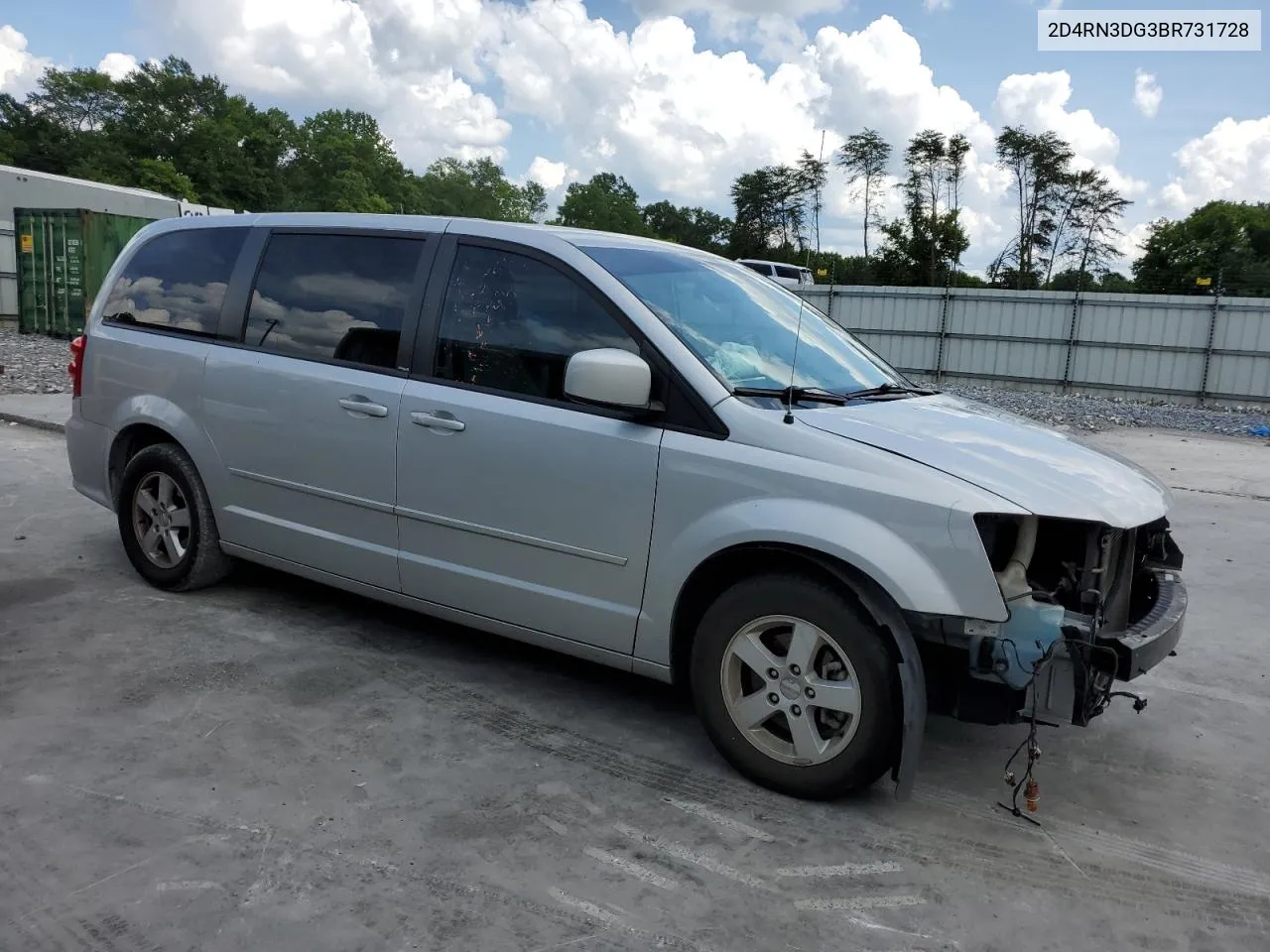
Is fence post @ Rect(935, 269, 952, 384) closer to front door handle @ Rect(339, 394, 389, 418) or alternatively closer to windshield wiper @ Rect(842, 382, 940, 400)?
windshield wiper @ Rect(842, 382, 940, 400)

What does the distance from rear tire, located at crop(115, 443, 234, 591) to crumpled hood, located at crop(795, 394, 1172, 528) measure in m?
3.15

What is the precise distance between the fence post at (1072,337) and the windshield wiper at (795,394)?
65.2ft

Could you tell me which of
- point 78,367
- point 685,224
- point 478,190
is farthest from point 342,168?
point 78,367

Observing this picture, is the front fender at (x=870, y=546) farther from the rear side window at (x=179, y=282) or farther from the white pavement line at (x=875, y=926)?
the rear side window at (x=179, y=282)

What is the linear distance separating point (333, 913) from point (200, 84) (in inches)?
3823

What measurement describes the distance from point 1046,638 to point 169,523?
4132mm

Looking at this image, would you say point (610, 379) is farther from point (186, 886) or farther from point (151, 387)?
point (151, 387)

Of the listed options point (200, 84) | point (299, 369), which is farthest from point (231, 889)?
point (200, 84)

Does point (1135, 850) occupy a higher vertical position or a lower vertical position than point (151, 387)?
lower

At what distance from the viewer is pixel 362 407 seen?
4.11 metres

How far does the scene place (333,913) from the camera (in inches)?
101

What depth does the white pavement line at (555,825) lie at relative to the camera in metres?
3.01

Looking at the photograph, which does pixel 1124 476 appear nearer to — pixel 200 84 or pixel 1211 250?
pixel 1211 250

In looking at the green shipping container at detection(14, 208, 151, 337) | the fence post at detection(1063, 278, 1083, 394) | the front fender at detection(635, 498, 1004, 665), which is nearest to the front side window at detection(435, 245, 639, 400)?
the front fender at detection(635, 498, 1004, 665)
